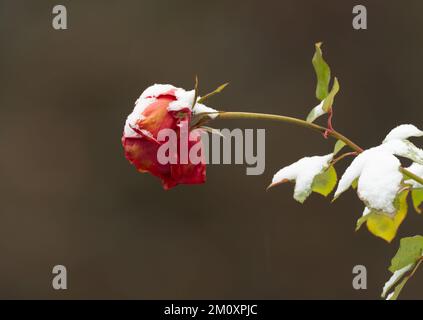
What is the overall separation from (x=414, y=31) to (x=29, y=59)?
1.23m

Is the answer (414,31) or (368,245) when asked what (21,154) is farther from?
(414,31)

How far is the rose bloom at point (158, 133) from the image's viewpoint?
486 millimetres

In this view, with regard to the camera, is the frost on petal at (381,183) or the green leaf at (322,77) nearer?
the frost on petal at (381,183)

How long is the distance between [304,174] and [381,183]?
79 mm

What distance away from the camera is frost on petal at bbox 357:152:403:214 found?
0.44m

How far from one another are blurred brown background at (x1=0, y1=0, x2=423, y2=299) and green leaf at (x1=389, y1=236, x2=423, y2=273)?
1755 millimetres

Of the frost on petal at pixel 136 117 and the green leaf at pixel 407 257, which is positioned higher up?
the frost on petal at pixel 136 117

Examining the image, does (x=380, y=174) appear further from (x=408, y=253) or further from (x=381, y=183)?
(x=408, y=253)

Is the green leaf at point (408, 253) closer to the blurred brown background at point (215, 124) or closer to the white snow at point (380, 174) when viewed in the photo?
the white snow at point (380, 174)

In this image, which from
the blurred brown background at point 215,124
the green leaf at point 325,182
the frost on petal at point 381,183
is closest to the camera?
the frost on petal at point 381,183

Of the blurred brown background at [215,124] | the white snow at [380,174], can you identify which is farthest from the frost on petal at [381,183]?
the blurred brown background at [215,124]

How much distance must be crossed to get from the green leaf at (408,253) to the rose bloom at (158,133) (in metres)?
0.16

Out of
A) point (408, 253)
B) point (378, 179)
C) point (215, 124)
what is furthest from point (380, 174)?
point (215, 124)

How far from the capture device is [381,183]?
44cm
